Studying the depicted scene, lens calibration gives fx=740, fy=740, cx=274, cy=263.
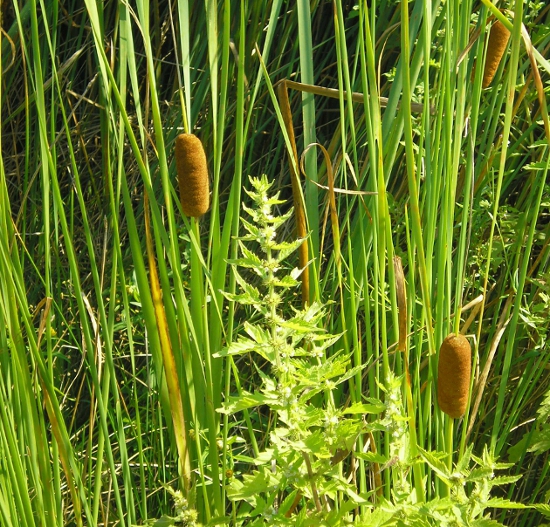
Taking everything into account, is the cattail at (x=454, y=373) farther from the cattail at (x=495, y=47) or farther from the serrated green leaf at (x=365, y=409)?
the cattail at (x=495, y=47)

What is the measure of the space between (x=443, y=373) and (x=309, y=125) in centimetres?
43

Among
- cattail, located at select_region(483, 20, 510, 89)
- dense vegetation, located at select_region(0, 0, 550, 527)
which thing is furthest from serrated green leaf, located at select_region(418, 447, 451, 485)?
cattail, located at select_region(483, 20, 510, 89)

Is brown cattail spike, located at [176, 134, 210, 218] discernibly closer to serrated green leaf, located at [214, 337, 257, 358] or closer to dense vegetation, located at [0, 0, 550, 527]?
dense vegetation, located at [0, 0, 550, 527]

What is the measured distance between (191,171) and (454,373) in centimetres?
41

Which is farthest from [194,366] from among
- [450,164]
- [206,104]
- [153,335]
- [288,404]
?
[206,104]

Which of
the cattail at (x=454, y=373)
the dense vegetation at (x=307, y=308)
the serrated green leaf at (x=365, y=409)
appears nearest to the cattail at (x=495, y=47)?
the dense vegetation at (x=307, y=308)

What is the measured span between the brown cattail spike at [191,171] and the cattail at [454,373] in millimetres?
356

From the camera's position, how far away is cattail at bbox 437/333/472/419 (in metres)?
0.91

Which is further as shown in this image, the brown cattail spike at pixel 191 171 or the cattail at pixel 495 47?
the cattail at pixel 495 47

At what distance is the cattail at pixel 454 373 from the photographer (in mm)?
913

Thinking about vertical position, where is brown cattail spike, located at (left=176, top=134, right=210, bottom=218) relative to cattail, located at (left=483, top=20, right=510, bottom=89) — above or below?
below

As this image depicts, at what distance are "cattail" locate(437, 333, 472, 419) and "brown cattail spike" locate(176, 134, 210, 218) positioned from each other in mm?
356

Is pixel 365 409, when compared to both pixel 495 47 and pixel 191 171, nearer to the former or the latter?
pixel 191 171

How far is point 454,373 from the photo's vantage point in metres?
0.92
